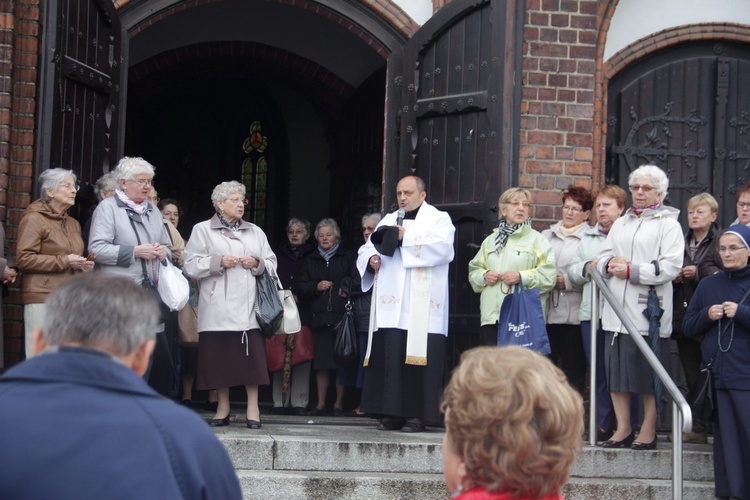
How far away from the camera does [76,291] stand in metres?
2.20

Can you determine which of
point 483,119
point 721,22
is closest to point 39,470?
point 483,119

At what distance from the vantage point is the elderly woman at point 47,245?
21.4ft

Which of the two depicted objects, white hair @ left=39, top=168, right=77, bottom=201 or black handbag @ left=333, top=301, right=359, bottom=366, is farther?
black handbag @ left=333, top=301, right=359, bottom=366

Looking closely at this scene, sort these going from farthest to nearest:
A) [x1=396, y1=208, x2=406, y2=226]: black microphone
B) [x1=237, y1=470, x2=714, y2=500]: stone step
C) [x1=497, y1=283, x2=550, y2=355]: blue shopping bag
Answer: [x1=396, y1=208, x2=406, y2=226]: black microphone < [x1=497, y1=283, x2=550, y2=355]: blue shopping bag < [x1=237, y1=470, x2=714, y2=500]: stone step

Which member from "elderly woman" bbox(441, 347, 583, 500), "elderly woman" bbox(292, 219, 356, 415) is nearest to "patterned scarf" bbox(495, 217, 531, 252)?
"elderly woman" bbox(292, 219, 356, 415)

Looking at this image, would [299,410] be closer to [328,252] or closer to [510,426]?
[328,252]

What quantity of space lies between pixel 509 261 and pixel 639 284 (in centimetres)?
79

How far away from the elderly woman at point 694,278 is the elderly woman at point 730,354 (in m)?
0.65

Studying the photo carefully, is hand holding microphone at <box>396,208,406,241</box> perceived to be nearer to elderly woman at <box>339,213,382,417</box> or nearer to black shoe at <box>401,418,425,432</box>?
elderly woman at <box>339,213,382,417</box>

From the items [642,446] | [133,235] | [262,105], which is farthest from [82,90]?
[262,105]

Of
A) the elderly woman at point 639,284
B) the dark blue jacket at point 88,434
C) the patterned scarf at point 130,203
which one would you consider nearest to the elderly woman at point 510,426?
the dark blue jacket at point 88,434

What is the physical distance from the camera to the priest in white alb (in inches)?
283

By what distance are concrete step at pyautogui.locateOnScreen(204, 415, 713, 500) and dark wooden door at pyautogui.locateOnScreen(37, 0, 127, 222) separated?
1945 mm

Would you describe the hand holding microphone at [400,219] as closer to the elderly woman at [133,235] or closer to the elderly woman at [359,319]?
the elderly woman at [359,319]
